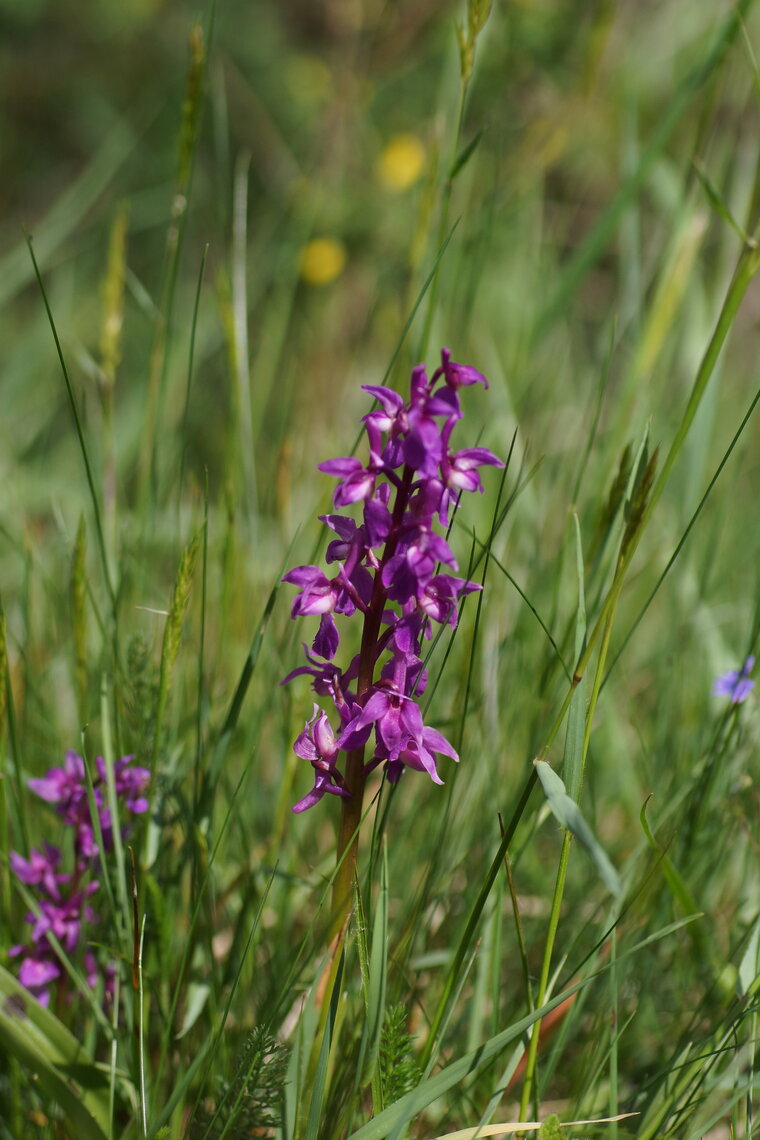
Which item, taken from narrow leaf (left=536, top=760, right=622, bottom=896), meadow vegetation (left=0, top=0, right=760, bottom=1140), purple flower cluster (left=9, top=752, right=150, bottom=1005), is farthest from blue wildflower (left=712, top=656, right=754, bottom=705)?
purple flower cluster (left=9, top=752, right=150, bottom=1005)

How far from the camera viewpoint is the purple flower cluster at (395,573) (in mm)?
951

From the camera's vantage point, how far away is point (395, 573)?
3.14 feet

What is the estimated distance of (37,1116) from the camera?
4.39 feet

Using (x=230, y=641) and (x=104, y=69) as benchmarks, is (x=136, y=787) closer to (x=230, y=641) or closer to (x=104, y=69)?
(x=230, y=641)

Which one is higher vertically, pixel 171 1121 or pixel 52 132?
pixel 52 132

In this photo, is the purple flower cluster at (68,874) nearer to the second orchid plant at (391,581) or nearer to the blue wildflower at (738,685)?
the second orchid plant at (391,581)

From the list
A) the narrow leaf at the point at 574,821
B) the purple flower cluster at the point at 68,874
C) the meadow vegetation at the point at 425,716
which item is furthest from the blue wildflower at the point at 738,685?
the purple flower cluster at the point at 68,874

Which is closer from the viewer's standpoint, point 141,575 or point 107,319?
point 141,575

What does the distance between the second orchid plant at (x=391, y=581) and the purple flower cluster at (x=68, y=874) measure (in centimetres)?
35

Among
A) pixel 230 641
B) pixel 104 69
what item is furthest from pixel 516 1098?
pixel 104 69

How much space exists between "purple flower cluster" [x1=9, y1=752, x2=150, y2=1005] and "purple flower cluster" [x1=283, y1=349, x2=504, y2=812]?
1.23 feet

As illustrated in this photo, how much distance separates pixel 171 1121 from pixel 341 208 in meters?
3.44

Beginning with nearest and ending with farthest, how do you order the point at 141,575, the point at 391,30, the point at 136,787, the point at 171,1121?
the point at 171,1121 → the point at 136,787 → the point at 141,575 → the point at 391,30

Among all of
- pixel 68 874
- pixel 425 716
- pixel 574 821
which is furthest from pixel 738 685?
pixel 68 874
